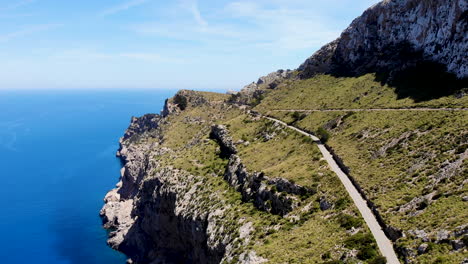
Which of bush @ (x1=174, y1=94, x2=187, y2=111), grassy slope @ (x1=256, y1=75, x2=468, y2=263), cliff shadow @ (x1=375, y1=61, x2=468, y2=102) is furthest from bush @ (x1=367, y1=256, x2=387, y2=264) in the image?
bush @ (x1=174, y1=94, x2=187, y2=111)

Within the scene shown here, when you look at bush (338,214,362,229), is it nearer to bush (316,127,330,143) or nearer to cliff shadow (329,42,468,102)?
bush (316,127,330,143)

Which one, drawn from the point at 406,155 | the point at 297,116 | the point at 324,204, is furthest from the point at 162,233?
the point at 406,155

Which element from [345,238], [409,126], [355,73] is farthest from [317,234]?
[355,73]

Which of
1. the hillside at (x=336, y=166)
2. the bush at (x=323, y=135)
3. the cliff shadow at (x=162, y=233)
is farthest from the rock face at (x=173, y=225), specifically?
the bush at (x=323, y=135)

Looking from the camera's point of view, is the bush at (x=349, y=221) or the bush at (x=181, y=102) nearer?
the bush at (x=349, y=221)

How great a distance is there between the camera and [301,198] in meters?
53.3

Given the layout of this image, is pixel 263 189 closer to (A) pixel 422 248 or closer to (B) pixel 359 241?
(B) pixel 359 241

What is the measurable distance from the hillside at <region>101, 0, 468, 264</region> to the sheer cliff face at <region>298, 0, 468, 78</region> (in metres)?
0.41

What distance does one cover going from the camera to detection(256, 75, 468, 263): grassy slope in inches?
1373

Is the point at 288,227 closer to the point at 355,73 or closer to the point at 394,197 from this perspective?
the point at 394,197

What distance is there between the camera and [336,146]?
217ft

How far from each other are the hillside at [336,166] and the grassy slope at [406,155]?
0.75 feet

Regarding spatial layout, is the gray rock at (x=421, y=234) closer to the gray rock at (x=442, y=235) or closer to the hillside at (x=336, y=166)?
the hillside at (x=336, y=166)

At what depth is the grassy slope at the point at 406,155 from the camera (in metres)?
34.9
